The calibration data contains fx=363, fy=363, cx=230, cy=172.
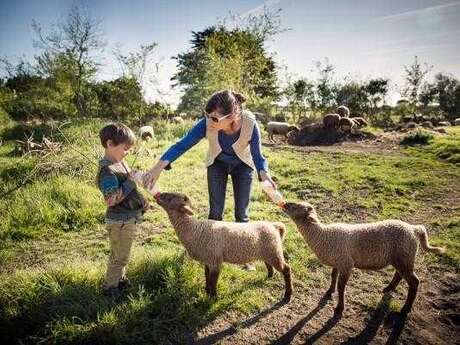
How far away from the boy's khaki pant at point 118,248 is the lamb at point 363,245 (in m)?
1.82

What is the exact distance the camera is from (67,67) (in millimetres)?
25422

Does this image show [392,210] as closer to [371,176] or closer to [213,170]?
[371,176]

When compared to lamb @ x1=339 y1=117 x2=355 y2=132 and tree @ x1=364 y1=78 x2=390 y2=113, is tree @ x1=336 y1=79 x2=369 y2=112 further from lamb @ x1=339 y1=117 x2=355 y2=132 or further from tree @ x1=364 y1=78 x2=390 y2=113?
lamb @ x1=339 y1=117 x2=355 y2=132

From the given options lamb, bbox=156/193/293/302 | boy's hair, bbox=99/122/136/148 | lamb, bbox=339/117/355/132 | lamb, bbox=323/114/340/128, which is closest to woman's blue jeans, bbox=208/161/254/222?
lamb, bbox=156/193/293/302

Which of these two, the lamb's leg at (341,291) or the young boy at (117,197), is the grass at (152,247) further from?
the lamb's leg at (341,291)

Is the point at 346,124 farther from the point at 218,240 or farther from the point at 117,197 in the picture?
the point at 117,197

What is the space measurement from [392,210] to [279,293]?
3986 mm

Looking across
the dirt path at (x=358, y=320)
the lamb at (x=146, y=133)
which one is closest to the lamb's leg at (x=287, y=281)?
the dirt path at (x=358, y=320)

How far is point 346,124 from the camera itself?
18109mm

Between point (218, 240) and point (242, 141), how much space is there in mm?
1224

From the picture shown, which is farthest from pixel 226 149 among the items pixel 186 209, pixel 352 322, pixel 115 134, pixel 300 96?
pixel 300 96

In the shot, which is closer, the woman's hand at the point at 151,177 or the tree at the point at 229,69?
the woman's hand at the point at 151,177

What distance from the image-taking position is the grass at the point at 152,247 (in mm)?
3896

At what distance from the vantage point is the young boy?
3727 millimetres
